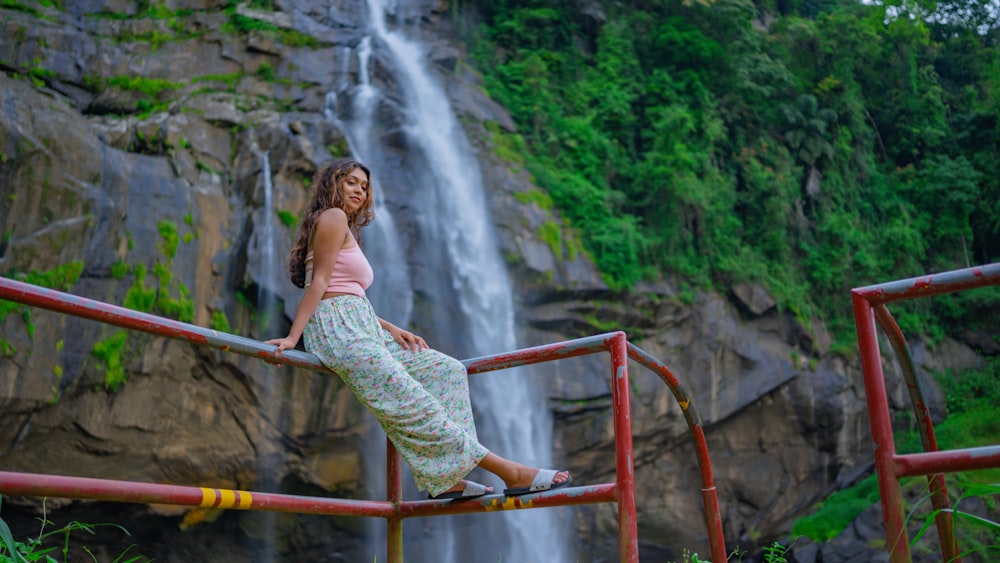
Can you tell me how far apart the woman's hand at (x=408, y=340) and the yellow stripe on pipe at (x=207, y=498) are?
3.77ft

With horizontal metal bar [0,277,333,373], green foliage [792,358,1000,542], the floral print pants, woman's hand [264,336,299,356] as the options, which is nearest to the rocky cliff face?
green foliage [792,358,1000,542]

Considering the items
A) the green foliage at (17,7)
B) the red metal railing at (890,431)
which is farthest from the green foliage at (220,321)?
the red metal railing at (890,431)

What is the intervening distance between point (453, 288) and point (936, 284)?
31.9 feet

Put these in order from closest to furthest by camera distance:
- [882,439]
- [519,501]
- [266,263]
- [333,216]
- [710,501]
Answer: [882,439] → [519,501] → [710,501] → [333,216] → [266,263]

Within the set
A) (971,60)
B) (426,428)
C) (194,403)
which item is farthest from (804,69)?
(426,428)

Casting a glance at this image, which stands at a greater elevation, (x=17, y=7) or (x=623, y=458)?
(x=17, y=7)

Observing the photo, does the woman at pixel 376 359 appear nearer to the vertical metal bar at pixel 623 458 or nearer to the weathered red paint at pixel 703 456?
the vertical metal bar at pixel 623 458

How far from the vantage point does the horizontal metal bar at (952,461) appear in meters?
1.47

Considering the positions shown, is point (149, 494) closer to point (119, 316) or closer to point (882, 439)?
point (119, 316)

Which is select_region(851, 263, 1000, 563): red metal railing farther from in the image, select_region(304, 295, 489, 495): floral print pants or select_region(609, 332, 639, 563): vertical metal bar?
select_region(304, 295, 489, 495): floral print pants

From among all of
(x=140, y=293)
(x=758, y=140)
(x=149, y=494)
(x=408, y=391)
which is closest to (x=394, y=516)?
(x=408, y=391)

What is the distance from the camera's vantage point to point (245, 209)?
10117 millimetres

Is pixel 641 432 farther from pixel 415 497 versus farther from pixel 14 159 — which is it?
pixel 14 159

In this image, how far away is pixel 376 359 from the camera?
240cm
